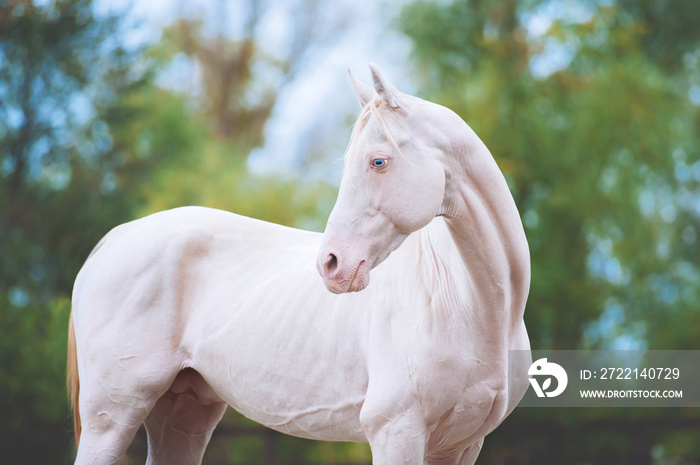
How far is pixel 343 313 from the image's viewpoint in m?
2.80

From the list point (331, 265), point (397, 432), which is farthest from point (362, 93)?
point (397, 432)

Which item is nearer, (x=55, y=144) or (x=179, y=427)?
(x=179, y=427)

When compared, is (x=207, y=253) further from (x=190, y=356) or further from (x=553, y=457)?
(x=553, y=457)

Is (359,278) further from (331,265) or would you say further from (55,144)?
(55,144)

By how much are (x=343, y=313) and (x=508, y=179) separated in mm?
7603

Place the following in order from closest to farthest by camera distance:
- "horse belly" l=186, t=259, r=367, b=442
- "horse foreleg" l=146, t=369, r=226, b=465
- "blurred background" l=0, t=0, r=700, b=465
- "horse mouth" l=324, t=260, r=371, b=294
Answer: "horse mouth" l=324, t=260, r=371, b=294 → "horse belly" l=186, t=259, r=367, b=442 → "horse foreleg" l=146, t=369, r=226, b=465 → "blurred background" l=0, t=0, r=700, b=465

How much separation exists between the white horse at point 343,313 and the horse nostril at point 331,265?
0.4 inches

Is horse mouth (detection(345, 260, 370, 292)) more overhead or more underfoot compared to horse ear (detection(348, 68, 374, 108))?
more underfoot

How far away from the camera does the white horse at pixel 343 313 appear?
2.41 metres

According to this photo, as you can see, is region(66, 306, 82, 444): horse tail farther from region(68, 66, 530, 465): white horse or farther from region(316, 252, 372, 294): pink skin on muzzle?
region(316, 252, 372, 294): pink skin on muzzle

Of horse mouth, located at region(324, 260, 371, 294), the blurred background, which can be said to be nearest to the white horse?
horse mouth, located at region(324, 260, 371, 294)

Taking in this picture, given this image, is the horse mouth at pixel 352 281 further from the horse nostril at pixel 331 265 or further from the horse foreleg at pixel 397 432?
the horse foreleg at pixel 397 432

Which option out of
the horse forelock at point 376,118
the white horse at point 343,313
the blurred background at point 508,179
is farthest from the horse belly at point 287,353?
the blurred background at point 508,179

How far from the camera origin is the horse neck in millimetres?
2475
